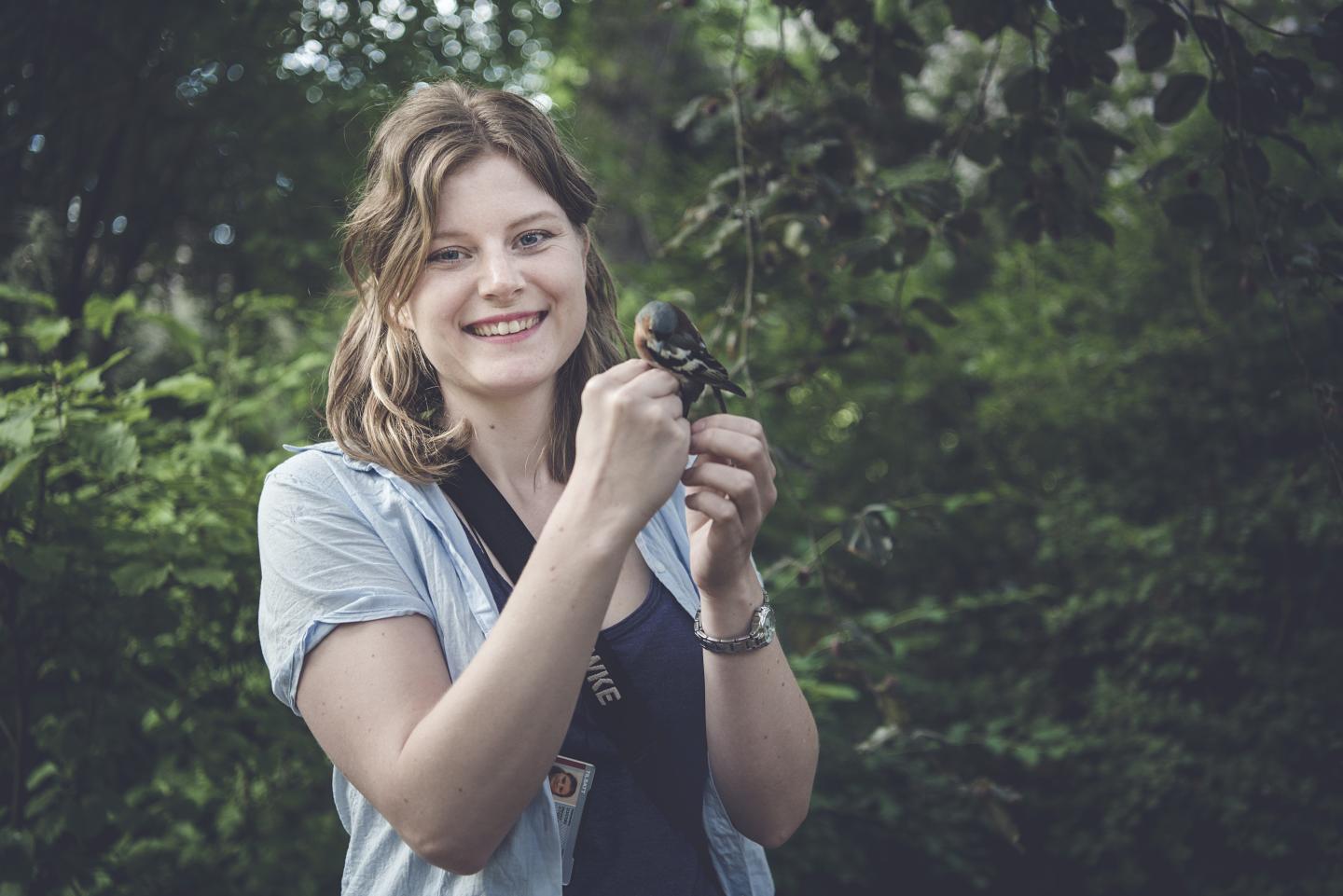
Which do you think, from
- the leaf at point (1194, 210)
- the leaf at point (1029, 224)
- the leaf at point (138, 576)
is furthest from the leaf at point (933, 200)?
the leaf at point (138, 576)

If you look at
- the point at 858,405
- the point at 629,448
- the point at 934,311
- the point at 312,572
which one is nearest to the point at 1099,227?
the point at 934,311

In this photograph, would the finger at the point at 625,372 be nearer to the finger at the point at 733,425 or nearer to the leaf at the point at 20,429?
the finger at the point at 733,425

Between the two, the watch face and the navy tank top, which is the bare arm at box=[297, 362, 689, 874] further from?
the watch face

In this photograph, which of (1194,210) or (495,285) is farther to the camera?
(1194,210)

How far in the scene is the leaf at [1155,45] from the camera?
79.3 inches

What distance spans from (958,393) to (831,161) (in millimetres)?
3788

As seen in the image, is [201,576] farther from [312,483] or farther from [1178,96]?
[1178,96]

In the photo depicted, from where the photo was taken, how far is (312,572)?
1.40m

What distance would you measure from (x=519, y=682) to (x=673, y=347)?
48 cm

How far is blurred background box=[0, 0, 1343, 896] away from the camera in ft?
7.34

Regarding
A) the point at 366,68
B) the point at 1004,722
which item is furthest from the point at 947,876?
the point at 366,68

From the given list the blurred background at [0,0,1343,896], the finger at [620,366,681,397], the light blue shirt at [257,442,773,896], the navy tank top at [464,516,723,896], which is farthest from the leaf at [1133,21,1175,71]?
the light blue shirt at [257,442,773,896]

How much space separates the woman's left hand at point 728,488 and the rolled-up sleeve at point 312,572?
1.46ft

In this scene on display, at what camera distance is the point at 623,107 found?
262 inches
